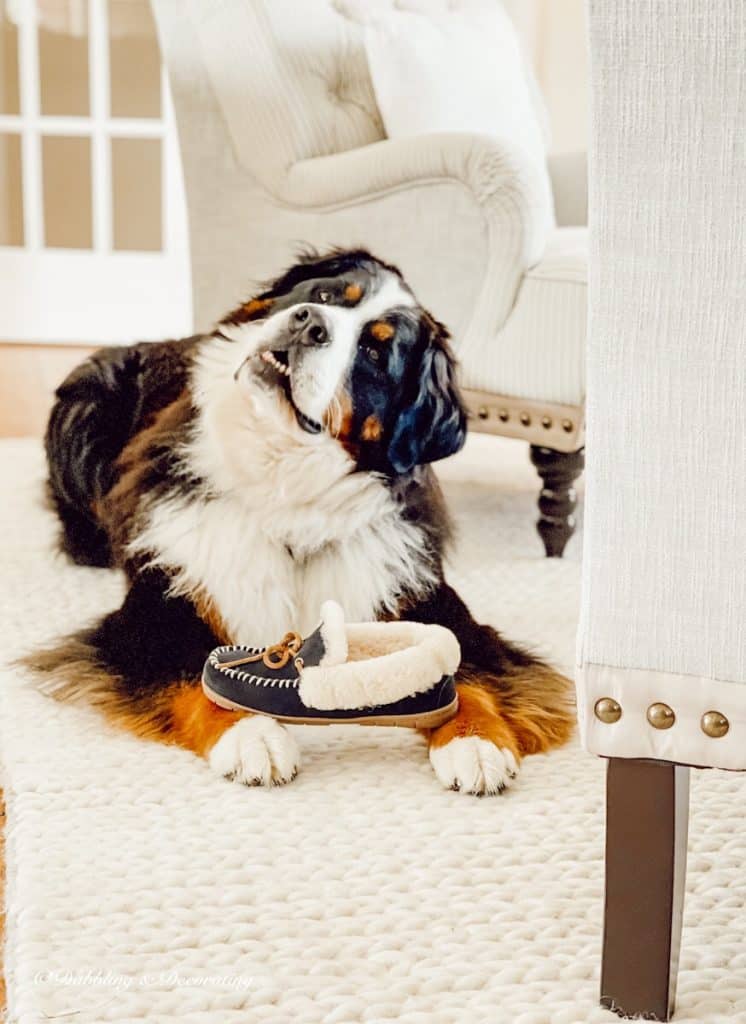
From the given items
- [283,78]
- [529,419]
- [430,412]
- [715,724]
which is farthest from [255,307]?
[715,724]

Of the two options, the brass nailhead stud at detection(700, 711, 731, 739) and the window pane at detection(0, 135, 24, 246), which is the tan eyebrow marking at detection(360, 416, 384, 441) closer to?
the brass nailhead stud at detection(700, 711, 731, 739)

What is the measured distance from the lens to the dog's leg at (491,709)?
4.53ft

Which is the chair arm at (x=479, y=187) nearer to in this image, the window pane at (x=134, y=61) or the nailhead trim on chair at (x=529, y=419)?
the nailhead trim on chair at (x=529, y=419)

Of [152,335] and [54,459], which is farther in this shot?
[152,335]

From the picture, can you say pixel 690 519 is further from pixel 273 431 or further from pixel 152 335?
pixel 152 335

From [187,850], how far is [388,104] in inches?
59.9

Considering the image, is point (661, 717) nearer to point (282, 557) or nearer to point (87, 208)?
point (282, 557)

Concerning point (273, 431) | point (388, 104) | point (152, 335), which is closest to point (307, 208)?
point (388, 104)

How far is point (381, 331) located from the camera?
1514mm

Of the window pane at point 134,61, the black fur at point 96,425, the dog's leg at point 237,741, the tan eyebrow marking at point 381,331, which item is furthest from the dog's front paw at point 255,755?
the window pane at point 134,61

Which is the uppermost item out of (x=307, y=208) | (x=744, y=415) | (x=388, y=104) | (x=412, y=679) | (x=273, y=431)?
(x=388, y=104)

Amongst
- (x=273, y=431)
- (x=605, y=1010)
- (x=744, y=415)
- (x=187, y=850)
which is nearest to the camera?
(x=744, y=415)

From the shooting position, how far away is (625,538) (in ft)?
2.95

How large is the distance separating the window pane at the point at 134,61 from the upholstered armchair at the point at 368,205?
1.81m
